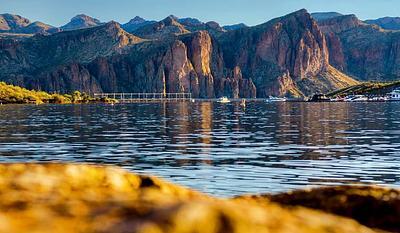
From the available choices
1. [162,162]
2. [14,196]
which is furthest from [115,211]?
[162,162]

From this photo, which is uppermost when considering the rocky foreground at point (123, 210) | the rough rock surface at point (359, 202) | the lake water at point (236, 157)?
the rocky foreground at point (123, 210)

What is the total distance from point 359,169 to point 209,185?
1255 cm

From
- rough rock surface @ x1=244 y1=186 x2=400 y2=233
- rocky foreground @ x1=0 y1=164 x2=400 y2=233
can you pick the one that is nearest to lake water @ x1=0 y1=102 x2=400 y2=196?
rough rock surface @ x1=244 y1=186 x2=400 y2=233

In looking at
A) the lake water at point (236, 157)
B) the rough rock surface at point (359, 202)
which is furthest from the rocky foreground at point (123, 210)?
the lake water at point (236, 157)

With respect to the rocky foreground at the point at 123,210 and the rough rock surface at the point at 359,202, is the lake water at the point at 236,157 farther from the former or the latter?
the rocky foreground at the point at 123,210

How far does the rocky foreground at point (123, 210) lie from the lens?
427cm

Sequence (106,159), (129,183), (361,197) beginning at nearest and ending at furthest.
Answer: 1. (129,183)
2. (361,197)
3. (106,159)

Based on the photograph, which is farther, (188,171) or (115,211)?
(188,171)

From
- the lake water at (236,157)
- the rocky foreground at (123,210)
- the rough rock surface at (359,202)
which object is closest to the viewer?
the rocky foreground at (123,210)

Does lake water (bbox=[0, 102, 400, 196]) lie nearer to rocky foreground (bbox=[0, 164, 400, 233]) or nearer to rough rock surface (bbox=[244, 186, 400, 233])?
rough rock surface (bbox=[244, 186, 400, 233])

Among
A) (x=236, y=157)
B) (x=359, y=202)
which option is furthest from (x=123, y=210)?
(x=236, y=157)

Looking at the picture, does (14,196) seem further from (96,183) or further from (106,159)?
(106,159)

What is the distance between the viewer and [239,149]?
60031 mm

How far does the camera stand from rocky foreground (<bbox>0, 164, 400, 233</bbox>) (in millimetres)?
4266
